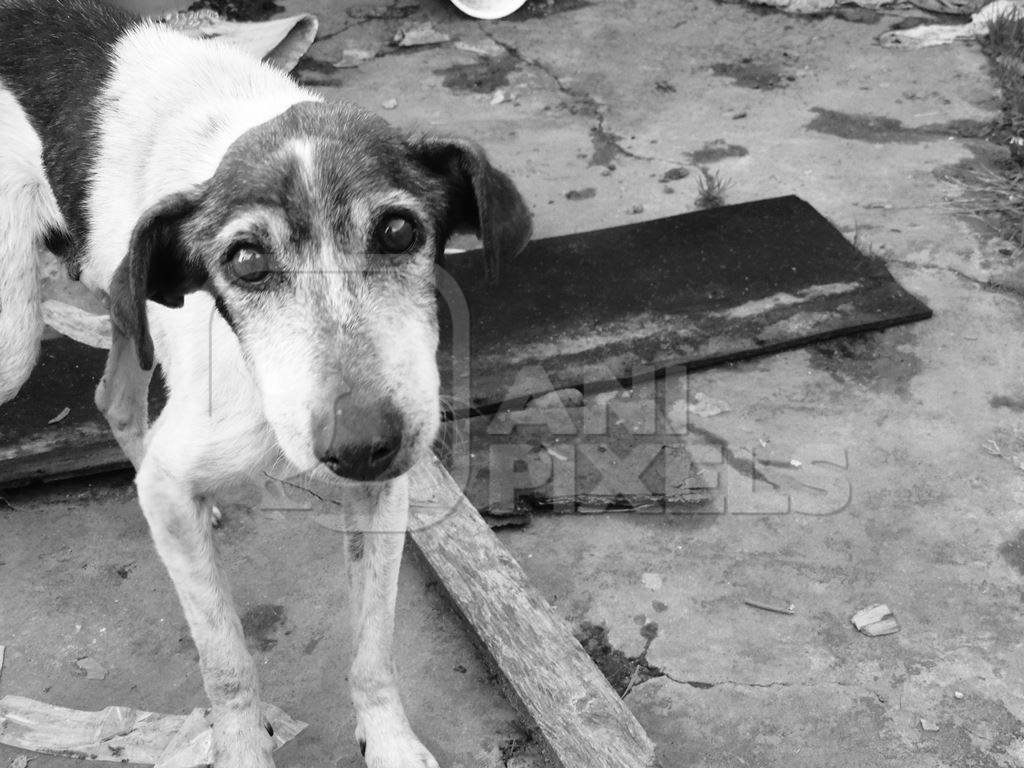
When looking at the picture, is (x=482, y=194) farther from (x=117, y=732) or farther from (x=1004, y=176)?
(x=1004, y=176)

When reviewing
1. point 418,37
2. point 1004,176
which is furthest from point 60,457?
point 418,37

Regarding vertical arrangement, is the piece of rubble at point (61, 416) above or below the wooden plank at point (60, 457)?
below

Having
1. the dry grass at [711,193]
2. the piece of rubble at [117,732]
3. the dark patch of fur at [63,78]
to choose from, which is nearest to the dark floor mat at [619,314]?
the dry grass at [711,193]

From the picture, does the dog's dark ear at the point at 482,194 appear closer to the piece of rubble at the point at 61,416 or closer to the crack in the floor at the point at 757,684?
the crack in the floor at the point at 757,684

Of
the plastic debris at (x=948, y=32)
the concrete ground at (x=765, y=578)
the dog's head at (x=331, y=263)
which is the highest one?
the dog's head at (x=331, y=263)

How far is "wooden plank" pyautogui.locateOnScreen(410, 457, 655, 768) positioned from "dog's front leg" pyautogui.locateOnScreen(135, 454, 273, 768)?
2.32 feet

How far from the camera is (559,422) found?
14.9 feet

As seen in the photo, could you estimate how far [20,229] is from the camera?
3.65 m

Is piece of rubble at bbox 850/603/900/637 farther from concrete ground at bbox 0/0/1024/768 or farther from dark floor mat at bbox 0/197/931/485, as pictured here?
dark floor mat at bbox 0/197/931/485

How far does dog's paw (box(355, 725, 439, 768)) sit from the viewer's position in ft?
10.1

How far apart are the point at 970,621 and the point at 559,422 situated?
1656 mm

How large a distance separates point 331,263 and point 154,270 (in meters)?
0.53

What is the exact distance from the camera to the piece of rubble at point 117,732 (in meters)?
3.21

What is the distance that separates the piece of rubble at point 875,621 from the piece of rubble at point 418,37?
5.82 metres
